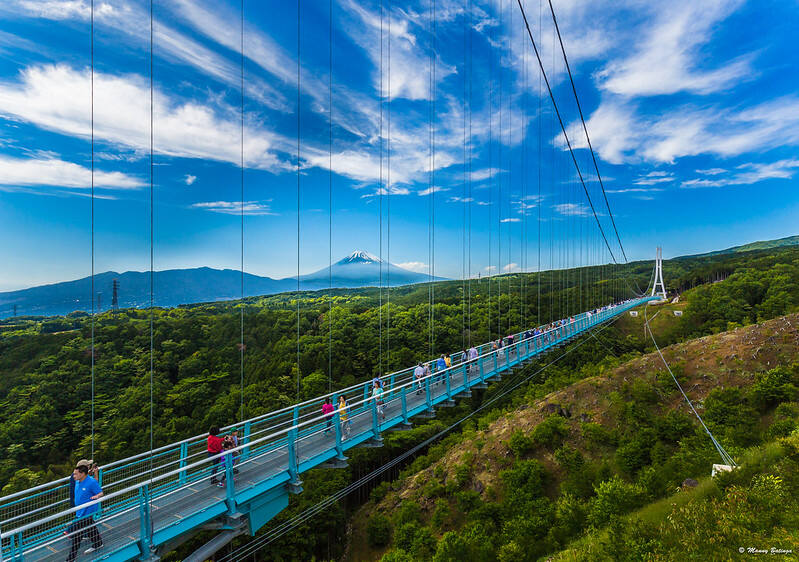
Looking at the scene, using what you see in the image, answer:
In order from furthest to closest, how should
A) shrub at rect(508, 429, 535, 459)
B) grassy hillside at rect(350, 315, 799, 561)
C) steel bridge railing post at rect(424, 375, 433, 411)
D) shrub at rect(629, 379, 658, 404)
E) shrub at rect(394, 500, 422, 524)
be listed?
shrub at rect(394, 500, 422, 524) < shrub at rect(508, 429, 535, 459) < shrub at rect(629, 379, 658, 404) < grassy hillside at rect(350, 315, 799, 561) < steel bridge railing post at rect(424, 375, 433, 411)

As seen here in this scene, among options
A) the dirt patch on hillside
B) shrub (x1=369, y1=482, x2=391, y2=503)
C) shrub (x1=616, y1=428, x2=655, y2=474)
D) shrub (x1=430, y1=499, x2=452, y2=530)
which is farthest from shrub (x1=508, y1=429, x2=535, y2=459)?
shrub (x1=369, y1=482, x2=391, y2=503)

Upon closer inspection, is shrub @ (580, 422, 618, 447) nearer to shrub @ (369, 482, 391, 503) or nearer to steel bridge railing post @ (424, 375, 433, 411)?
steel bridge railing post @ (424, 375, 433, 411)

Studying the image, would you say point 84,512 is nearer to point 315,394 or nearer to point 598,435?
point 598,435

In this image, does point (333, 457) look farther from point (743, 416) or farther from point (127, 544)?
point (743, 416)

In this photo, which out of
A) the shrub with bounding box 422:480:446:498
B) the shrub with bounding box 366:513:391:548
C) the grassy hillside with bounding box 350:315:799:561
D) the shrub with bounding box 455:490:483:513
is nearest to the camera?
the grassy hillside with bounding box 350:315:799:561

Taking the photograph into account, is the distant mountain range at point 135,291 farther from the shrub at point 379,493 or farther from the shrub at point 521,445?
the shrub at point 379,493

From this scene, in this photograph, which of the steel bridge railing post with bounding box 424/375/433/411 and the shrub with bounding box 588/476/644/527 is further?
the shrub with bounding box 588/476/644/527

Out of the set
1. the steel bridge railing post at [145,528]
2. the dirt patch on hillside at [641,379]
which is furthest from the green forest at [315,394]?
the steel bridge railing post at [145,528]
